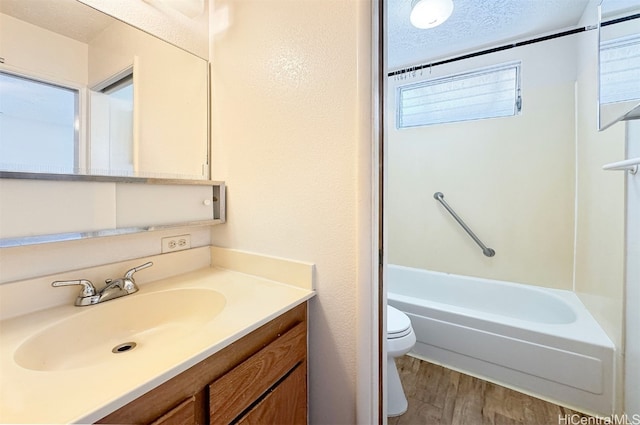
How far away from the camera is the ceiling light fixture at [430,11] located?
150 centimetres

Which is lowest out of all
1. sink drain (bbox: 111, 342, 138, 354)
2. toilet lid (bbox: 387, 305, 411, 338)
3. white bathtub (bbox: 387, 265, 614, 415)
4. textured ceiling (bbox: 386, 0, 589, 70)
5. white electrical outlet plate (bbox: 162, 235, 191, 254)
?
white bathtub (bbox: 387, 265, 614, 415)

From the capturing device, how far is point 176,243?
1144 mm

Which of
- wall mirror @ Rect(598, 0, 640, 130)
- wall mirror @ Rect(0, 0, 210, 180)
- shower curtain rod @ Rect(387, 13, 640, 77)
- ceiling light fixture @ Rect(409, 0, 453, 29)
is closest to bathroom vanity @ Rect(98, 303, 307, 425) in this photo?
wall mirror @ Rect(0, 0, 210, 180)

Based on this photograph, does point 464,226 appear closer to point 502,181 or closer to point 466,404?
point 502,181

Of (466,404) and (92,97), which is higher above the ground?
(92,97)

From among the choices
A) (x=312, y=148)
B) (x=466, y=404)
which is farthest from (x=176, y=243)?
(x=466, y=404)

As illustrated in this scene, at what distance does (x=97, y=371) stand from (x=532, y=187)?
2656mm

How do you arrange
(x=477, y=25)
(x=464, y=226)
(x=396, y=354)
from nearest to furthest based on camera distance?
(x=396, y=354) < (x=477, y=25) < (x=464, y=226)

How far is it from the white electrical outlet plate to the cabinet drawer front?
65 cm

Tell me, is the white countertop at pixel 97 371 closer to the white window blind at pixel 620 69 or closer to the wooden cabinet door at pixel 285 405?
the wooden cabinet door at pixel 285 405

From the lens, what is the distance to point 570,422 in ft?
4.36

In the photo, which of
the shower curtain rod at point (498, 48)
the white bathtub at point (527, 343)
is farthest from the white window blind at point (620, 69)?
the white bathtub at point (527, 343)

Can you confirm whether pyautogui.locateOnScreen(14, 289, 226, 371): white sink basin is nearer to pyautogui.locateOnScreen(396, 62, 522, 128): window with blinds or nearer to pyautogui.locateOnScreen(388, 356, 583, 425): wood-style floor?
pyautogui.locateOnScreen(388, 356, 583, 425): wood-style floor

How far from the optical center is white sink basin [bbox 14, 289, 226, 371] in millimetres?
657
